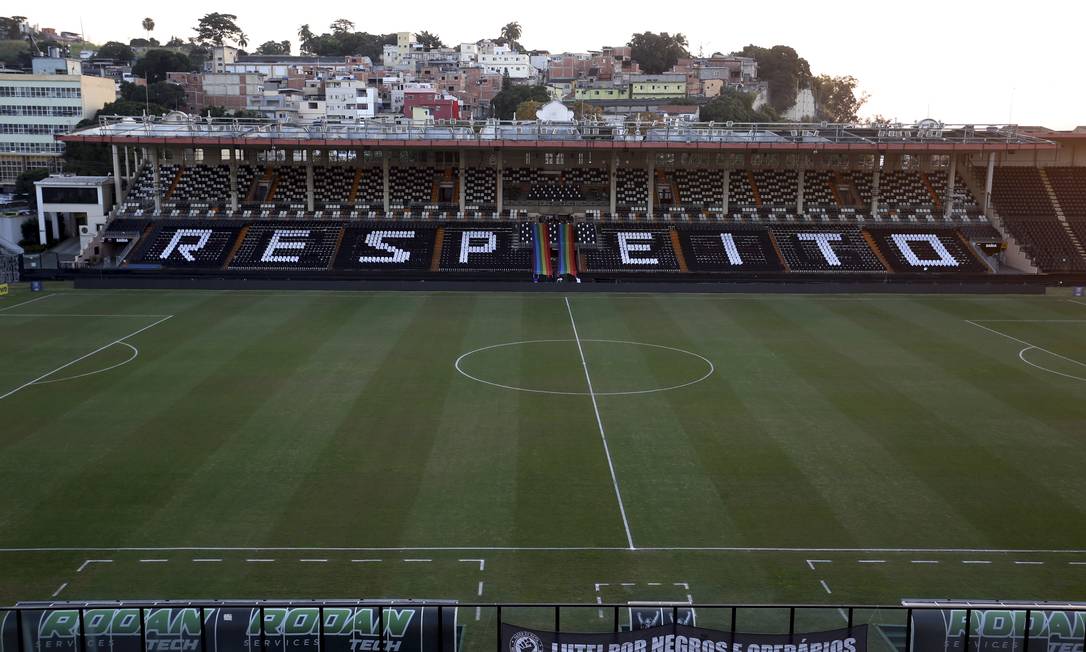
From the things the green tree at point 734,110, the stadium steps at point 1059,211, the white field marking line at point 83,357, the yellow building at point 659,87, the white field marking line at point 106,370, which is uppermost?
the yellow building at point 659,87

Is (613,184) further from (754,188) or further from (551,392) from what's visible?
(551,392)

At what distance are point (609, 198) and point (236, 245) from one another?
23974 mm

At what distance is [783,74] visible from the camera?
182000mm

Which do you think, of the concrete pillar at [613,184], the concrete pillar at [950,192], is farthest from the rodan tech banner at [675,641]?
the concrete pillar at [950,192]

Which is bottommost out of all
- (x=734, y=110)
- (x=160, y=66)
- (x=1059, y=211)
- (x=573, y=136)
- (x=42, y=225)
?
(x=42, y=225)

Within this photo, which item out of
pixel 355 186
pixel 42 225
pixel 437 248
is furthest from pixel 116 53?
pixel 437 248

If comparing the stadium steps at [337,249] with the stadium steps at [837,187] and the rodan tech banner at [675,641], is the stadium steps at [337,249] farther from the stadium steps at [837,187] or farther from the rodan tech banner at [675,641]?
the rodan tech banner at [675,641]

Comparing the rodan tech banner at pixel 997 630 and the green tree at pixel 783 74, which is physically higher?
the green tree at pixel 783 74

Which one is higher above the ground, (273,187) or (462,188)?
(462,188)

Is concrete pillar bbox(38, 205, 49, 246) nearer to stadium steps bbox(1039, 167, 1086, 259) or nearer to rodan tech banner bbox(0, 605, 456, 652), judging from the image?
rodan tech banner bbox(0, 605, 456, 652)

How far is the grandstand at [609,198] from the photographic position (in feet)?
180

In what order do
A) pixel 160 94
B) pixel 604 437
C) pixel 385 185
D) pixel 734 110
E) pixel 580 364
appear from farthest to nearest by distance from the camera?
pixel 160 94, pixel 734 110, pixel 385 185, pixel 580 364, pixel 604 437

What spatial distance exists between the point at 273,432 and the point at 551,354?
12423 mm

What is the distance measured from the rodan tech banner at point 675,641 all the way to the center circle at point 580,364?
58.2ft
